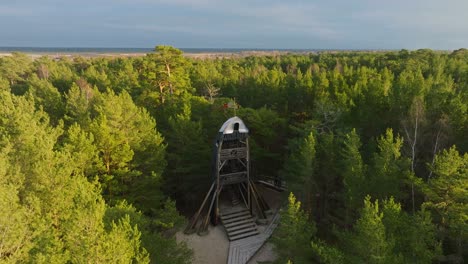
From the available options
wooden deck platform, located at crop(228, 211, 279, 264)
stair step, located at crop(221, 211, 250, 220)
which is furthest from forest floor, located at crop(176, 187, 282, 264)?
stair step, located at crop(221, 211, 250, 220)

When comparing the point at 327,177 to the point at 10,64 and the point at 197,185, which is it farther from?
the point at 10,64

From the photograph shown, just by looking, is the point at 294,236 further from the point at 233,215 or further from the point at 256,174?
the point at 256,174

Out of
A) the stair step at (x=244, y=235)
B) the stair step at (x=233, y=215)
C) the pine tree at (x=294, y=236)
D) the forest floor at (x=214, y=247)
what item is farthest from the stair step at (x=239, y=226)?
the pine tree at (x=294, y=236)

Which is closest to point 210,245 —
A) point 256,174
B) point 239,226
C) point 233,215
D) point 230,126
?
point 239,226

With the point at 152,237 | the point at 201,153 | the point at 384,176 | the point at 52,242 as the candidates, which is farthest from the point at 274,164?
the point at 52,242

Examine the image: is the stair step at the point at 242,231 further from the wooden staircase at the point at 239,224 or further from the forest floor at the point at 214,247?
the forest floor at the point at 214,247

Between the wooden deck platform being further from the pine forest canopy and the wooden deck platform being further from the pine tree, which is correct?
the pine tree
